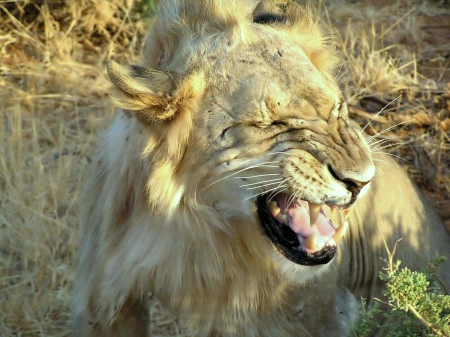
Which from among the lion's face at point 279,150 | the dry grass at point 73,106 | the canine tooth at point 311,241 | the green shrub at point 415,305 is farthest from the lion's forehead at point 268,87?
the dry grass at point 73,106

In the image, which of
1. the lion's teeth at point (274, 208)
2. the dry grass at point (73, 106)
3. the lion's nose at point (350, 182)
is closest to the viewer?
the lion's nose at point (350, 182)

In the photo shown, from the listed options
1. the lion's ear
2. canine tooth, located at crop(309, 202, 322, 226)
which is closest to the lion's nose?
canine tooth, located at crop(309, 202, 322, 226)

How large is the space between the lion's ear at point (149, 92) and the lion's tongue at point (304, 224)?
444 millimetres

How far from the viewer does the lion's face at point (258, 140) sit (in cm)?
257

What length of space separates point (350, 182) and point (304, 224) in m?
0.24

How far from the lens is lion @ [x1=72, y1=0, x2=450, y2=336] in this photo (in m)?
2.61

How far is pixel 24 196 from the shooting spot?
4516mm

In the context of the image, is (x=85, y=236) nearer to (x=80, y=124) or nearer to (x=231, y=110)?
(x=231, y=110)

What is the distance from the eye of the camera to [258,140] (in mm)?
2602

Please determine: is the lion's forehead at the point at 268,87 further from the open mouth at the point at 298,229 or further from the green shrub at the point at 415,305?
the green shrub at the point at 415,305

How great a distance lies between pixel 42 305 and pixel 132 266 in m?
1.29

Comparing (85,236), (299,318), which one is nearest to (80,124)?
(85,236)

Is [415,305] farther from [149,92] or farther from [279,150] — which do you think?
[149,92]

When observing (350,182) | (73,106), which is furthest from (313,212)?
(73,106)
